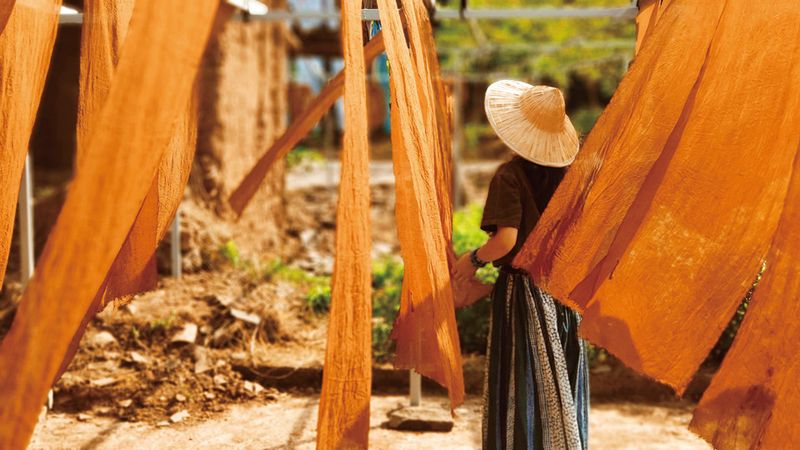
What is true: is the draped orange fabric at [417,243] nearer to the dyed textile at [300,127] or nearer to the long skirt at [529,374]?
the long skirt at [529,374]

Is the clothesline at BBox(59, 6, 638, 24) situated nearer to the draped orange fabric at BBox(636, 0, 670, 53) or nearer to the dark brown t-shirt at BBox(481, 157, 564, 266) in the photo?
the draped orange fabric at BBox(636, 0, 670, 53)

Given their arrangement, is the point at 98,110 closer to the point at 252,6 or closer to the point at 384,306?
the point at 252,6

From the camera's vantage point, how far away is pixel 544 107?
2.62m

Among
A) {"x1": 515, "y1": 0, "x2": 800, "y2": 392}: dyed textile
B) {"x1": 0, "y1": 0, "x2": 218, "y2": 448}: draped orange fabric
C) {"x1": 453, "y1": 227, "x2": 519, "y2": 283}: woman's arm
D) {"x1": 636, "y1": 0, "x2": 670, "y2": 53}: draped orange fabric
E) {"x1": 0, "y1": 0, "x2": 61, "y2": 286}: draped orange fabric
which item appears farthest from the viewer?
{"x1": 636, "y1": 0, "x2": 670, "y2": 53}: draped orange fabric

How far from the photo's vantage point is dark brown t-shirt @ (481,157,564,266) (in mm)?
2564

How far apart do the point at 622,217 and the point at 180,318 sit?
3352 millimetres

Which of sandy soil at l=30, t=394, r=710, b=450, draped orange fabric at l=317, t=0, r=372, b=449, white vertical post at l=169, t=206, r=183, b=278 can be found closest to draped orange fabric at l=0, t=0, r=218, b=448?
draped orange fabric at l=317, t=0, r=372, b=449

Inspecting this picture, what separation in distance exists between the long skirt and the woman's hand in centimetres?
13

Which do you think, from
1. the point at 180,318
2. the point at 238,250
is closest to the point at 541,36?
the point at 238,250

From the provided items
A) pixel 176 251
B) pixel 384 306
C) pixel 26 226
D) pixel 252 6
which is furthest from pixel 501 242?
pixel 176 251

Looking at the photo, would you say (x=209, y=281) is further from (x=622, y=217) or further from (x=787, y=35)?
(x=787, y=35)

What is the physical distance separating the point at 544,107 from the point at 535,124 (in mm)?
66

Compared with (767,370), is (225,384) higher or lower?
lower

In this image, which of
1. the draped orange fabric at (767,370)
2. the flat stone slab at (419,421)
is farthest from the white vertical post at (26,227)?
the draped orange fabric at (767,370)
